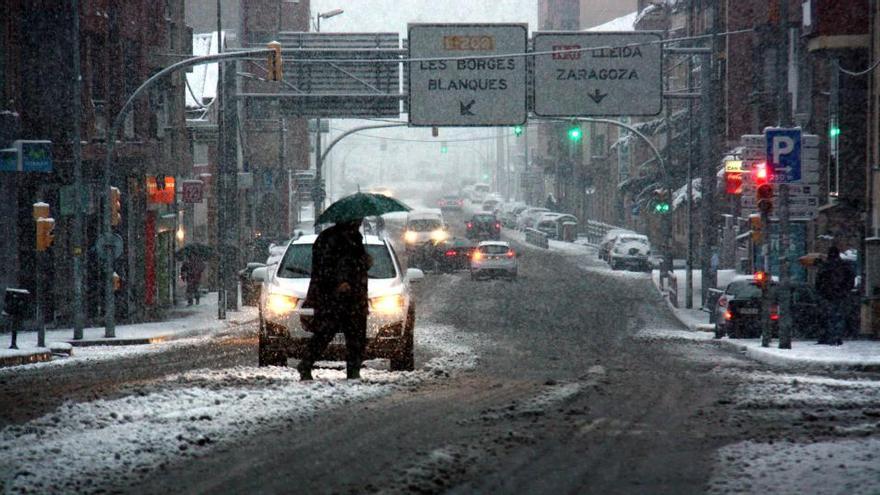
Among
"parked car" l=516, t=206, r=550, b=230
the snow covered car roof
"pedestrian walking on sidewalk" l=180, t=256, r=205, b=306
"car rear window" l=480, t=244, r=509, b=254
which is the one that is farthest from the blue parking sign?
"parked car" l=516, t=206, r=550, b=230

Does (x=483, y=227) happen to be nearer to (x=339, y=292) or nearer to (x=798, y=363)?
(x=798, y=363)

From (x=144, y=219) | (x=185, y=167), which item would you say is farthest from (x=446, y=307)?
(x=185, y=167)

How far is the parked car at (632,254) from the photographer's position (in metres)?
62.3

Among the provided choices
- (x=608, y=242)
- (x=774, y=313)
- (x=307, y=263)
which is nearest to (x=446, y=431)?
(x=307, y=263)

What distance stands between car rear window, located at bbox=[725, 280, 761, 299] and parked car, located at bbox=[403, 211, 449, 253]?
31.1 meters

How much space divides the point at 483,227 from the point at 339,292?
67.2 meters

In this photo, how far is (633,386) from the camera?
16062mm

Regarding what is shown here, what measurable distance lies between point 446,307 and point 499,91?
580 centimetres

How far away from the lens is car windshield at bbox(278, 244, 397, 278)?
1902 centimetres

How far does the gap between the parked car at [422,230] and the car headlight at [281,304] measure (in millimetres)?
42513

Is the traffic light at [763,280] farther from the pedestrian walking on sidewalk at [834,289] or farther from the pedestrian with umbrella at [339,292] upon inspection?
the pedestrian with umbrella at [339,292]

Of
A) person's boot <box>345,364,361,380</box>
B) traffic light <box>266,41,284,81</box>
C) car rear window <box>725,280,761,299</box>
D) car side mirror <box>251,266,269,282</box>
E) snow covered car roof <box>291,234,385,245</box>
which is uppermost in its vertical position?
traffic light <box>266,41,284,81</box>

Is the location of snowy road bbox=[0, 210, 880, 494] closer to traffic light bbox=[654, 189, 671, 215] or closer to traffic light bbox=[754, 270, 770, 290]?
traffic light bbox=[754, 270, 770, 290]

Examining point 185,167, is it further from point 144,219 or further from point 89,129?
point 89,129
